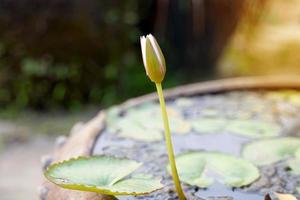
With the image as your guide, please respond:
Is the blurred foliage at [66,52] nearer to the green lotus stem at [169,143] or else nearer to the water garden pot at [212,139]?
the water garden pot at [212,139]

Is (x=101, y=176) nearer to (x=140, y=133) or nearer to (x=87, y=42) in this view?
(x=140, y=133)

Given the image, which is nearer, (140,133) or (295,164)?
(295,164)

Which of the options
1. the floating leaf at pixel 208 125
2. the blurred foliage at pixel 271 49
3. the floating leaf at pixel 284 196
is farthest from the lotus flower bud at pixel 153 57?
the blurred foliage at pixel 271 49

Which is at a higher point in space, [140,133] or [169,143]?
[140,133]

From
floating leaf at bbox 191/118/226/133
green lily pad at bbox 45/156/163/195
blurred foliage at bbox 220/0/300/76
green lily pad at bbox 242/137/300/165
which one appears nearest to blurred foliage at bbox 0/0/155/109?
blurred foliage at bbox 220/0/300/76

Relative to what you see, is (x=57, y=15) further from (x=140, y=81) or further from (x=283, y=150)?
(x=283, y=150)

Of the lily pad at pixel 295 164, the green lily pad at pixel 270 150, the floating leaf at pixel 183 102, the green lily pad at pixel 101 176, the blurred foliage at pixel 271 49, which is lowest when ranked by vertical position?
the green lily pad at pixel 101 176

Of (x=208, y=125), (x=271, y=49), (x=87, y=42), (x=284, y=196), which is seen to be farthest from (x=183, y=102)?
(x=271, y=49)
